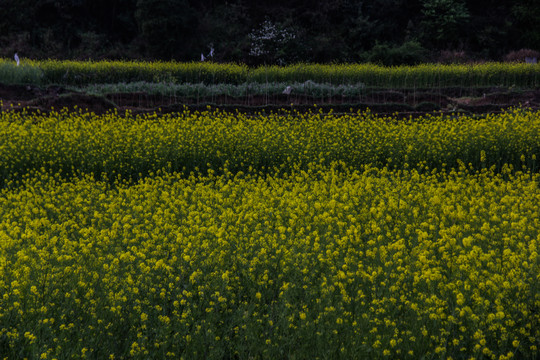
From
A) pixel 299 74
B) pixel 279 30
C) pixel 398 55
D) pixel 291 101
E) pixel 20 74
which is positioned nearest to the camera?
pixel 291 101

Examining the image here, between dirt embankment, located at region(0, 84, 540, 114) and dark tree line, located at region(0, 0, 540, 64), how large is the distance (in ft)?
24.0

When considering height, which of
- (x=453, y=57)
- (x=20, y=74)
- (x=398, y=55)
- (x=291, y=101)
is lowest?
(x=291, y=101)

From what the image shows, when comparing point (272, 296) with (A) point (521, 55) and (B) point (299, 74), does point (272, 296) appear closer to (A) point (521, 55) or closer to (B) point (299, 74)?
(B) point (299, 74)

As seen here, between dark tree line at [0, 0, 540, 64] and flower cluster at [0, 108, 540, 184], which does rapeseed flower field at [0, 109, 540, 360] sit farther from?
dark tree line at [0, 0, 540, 64]

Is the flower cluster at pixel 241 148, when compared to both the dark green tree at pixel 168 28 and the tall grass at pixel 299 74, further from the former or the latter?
the dark green tree at pixel 168 28

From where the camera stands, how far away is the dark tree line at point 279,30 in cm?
2645

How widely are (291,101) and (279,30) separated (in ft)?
33.6

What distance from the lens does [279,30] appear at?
27.4 metres

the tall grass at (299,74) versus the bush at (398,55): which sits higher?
the bush at (398,55)

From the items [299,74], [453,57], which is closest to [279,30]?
[299,74]

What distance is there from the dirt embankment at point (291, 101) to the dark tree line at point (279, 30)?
7324 millimetres

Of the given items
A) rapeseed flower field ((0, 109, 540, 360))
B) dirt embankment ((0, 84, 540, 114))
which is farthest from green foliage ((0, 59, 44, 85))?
rapeseed flower field ((0, 109, 540, 360))

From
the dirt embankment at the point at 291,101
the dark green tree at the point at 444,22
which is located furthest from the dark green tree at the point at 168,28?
the dark green tree at the point at 444,22

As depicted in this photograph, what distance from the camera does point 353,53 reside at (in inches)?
1112
